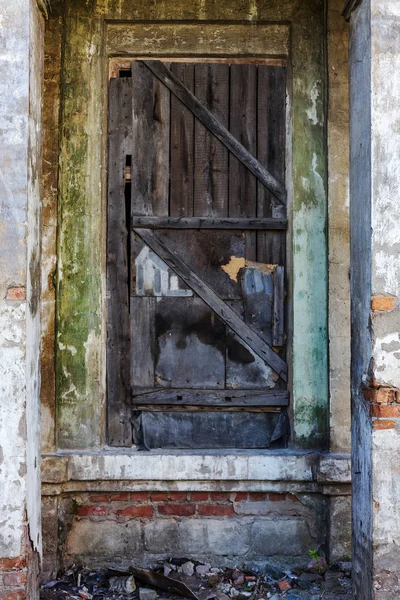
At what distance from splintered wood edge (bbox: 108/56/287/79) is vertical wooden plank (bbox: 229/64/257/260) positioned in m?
0.06

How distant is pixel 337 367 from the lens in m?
4.80

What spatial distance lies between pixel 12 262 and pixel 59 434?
152 cm

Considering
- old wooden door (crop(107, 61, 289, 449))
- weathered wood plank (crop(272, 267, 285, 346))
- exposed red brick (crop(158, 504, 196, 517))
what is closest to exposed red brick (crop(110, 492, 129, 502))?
exposed red brick (crop(158, 504, 196, 517))

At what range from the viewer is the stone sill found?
4750 millimetres

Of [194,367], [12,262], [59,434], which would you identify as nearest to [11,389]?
[12,262]

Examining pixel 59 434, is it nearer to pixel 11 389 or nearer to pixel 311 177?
pixel 11 389

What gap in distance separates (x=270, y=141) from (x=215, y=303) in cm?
123

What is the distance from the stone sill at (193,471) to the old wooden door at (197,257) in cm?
21

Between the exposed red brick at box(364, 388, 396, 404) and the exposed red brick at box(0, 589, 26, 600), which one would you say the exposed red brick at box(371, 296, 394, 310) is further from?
the exposed red brick at box(0, 589, 26, 600)

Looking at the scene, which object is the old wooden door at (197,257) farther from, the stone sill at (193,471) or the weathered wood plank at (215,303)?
the stone sill at (193,471)

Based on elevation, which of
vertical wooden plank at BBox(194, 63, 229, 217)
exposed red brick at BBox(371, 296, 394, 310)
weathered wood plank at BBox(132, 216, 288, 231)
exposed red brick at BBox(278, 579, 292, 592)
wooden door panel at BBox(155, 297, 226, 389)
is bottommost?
exposed red brick at BBox(278, 579, 292, 592)

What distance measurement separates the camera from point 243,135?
5.04 meters

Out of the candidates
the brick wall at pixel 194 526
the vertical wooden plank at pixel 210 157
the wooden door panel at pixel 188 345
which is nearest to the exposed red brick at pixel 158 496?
the brick wall at pixel 194 526

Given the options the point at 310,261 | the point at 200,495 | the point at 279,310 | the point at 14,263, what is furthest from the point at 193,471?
the point at 14,263
